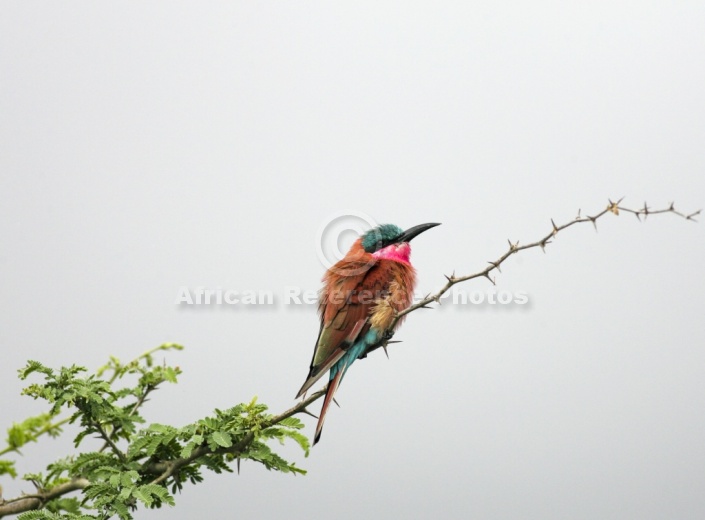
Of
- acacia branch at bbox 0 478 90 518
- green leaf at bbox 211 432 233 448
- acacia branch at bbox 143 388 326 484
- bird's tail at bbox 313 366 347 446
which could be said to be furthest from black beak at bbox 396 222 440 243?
acacia branch at bbox 0 478 90 518

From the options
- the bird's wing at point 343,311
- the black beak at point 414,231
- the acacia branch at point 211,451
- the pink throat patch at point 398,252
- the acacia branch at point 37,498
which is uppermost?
the black beak at point 414,231

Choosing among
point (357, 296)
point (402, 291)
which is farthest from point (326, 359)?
point (402, 291)

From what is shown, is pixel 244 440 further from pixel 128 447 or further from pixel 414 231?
pixel 414 231

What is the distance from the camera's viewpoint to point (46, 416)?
174 centimetres

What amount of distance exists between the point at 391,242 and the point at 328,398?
79cm

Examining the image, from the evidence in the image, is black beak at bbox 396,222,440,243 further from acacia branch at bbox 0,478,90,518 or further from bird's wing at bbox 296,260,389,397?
acacia branch at bbox 0,478,90,518

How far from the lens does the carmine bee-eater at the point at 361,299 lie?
2014 mm

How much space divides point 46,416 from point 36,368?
112mm

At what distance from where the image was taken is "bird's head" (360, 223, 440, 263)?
2498mm

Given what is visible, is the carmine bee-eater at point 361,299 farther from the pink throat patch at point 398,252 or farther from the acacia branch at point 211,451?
the acacia branch at point 211,451

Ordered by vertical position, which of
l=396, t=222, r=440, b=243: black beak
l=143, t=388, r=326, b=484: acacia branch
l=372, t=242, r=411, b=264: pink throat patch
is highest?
l=396, t=222, r=440, b=243: black beak

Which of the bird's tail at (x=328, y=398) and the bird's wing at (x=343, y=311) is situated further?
the bird's wing at (x=343, y=311)

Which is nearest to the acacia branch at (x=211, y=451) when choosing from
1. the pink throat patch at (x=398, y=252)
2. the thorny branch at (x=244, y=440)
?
the thorny branch at (x=244, y=440)

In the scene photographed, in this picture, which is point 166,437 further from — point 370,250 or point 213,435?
point 370,250
